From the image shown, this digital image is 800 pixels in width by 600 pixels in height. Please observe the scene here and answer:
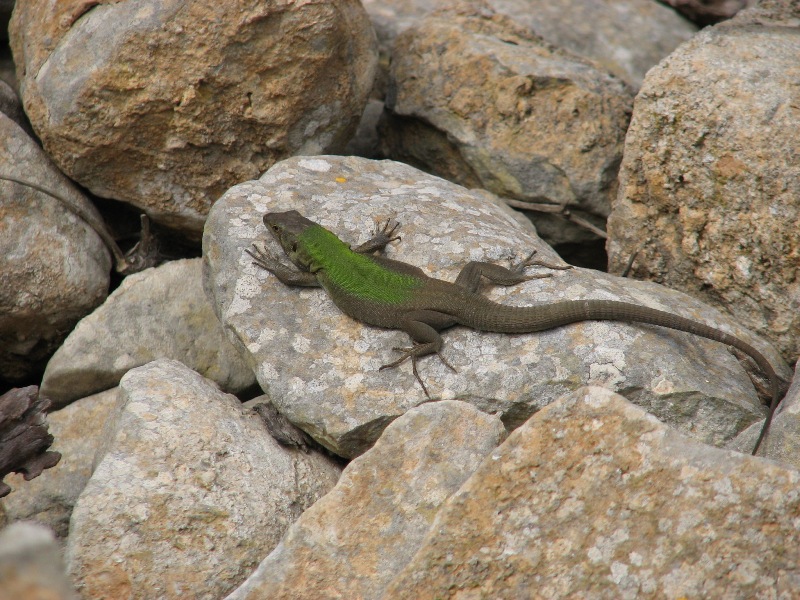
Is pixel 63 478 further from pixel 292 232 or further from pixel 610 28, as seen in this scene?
pixel 610 28

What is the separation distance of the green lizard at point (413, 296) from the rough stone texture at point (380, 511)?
2.02ft

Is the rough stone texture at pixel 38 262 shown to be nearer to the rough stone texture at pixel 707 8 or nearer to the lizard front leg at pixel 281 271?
the lizard front leg at pixel 281 271

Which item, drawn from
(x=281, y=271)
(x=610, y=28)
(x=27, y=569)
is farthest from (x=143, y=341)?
(x=610, y=28)

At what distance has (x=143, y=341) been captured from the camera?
5.70 m

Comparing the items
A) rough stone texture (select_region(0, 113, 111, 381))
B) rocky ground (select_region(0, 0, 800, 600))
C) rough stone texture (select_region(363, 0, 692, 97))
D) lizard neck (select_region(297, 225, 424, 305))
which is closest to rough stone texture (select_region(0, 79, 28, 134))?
rocky ground (select_region(0, 0, 800, 600))

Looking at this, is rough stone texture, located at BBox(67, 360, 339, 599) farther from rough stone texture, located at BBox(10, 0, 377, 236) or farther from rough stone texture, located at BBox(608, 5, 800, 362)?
rough stone texture, located at BBox(608, 5, 800, 362)

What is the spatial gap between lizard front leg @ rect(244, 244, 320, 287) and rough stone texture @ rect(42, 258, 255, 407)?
0.86 m

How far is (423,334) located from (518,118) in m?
2.79

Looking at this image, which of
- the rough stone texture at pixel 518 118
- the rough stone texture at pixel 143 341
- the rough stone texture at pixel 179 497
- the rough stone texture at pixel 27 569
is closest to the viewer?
the rough stone texture at pixel 27 569

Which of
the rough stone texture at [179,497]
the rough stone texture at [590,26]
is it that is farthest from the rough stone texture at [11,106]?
the rough stone texture at [590,26]

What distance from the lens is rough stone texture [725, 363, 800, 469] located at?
155 inches

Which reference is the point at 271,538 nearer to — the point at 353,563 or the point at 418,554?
the point at 353,563

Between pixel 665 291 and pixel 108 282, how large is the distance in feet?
14.3

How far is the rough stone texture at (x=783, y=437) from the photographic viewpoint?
13.0ft
